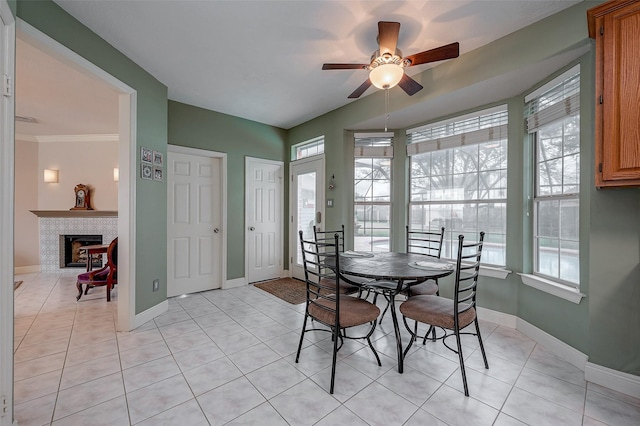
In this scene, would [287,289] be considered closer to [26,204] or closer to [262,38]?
[262,38]

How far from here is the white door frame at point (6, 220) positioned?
4.39 ft

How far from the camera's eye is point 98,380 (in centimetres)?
194

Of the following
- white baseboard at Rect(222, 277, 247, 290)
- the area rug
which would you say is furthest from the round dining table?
white baseboard at Rect(222, 277, 247, 290)

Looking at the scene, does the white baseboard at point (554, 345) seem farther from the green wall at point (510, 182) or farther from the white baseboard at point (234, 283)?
the white baseboard at point (234, 283)

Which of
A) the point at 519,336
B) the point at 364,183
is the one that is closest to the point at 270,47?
the point at 364,183

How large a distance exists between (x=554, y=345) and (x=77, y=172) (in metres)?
7.71

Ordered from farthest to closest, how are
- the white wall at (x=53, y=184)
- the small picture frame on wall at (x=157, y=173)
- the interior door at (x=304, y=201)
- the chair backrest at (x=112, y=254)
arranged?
the white wall at (x=53, y=184), the interior door at (x=304, y=201), the chair backrest at (x=112, y=254), the small picture frame on wall at (x=157, y=173)

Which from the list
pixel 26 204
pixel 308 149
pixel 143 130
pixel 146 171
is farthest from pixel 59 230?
pixel 308 149

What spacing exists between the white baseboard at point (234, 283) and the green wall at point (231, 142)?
66 millimetres

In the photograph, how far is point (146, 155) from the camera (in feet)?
9.61

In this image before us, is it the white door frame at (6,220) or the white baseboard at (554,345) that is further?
the white baseboard at (554,345)

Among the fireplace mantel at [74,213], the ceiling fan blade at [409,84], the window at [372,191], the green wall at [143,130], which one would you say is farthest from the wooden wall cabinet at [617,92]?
the fireplace mantel at [74,213]

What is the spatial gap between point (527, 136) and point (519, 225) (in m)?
0.89

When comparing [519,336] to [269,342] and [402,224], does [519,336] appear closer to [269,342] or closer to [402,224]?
[402,224]
